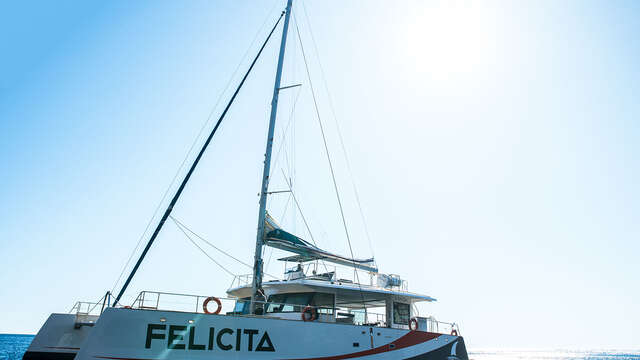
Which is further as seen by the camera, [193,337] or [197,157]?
[197,157]

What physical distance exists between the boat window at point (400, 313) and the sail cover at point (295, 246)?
202 cm

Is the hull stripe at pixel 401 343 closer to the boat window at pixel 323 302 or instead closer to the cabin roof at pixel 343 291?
the cabin roof at pixel 343 291

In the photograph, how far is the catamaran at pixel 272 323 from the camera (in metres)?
8.48

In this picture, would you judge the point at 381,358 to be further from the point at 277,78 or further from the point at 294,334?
the point at 277,78

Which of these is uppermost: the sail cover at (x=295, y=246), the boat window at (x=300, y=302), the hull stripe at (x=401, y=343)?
the sail cover at (x=295, y=246)

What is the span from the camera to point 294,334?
9.95 meters

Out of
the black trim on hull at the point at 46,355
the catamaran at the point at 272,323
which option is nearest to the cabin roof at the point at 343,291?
the catamaran at the point at 272,323

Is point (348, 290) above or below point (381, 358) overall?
above

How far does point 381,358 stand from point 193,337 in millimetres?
5159

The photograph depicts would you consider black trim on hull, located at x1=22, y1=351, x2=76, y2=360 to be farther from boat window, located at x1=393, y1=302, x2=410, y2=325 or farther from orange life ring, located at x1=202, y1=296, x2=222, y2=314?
boat window, located at x1=393, y1=302, x2=410, y2=325

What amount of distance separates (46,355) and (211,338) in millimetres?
3568

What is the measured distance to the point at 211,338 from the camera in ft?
29.5

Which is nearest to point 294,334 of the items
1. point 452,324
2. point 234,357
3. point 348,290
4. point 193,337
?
point 234,357

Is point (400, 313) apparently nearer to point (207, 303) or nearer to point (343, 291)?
point (343, 291)
